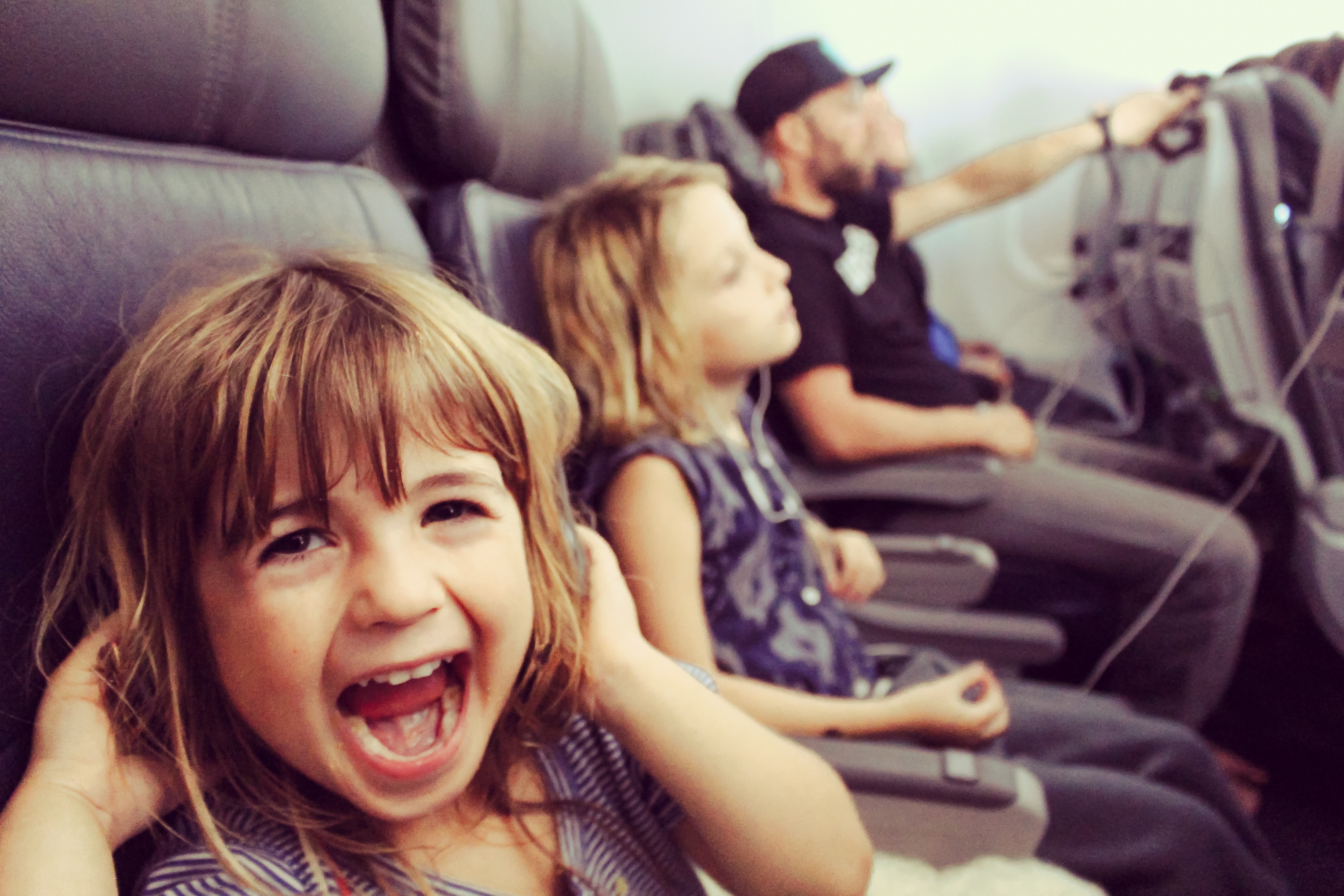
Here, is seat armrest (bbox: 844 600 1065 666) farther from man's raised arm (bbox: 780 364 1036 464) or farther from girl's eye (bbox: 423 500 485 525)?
girl's eye (bbox: 423 500 485 525)

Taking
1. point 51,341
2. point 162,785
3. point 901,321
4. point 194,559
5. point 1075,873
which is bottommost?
point 1075,873

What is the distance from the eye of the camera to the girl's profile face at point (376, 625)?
47cm

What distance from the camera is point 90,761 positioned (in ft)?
1.57

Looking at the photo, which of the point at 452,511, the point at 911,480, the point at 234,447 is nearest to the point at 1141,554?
the point at 911,480

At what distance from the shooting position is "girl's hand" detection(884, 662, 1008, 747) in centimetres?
91

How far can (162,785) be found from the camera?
0.51m

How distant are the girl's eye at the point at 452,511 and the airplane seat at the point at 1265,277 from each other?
3.78ft

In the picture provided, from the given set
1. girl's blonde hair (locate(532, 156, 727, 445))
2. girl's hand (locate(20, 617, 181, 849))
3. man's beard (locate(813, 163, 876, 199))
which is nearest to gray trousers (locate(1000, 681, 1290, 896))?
girl's blonde hair (locate(532, 156, 727, 445))

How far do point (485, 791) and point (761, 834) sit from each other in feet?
0.62

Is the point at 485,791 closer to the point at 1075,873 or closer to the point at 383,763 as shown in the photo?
the point at 383,763

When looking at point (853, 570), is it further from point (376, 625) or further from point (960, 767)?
point (376, 625)

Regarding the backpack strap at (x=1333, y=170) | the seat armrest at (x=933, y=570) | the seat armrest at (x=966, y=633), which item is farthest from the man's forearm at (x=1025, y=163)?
the seat armrest at (x=966, y=633)

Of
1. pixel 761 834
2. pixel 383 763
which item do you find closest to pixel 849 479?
pixel 761 834

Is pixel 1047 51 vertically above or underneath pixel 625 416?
above
